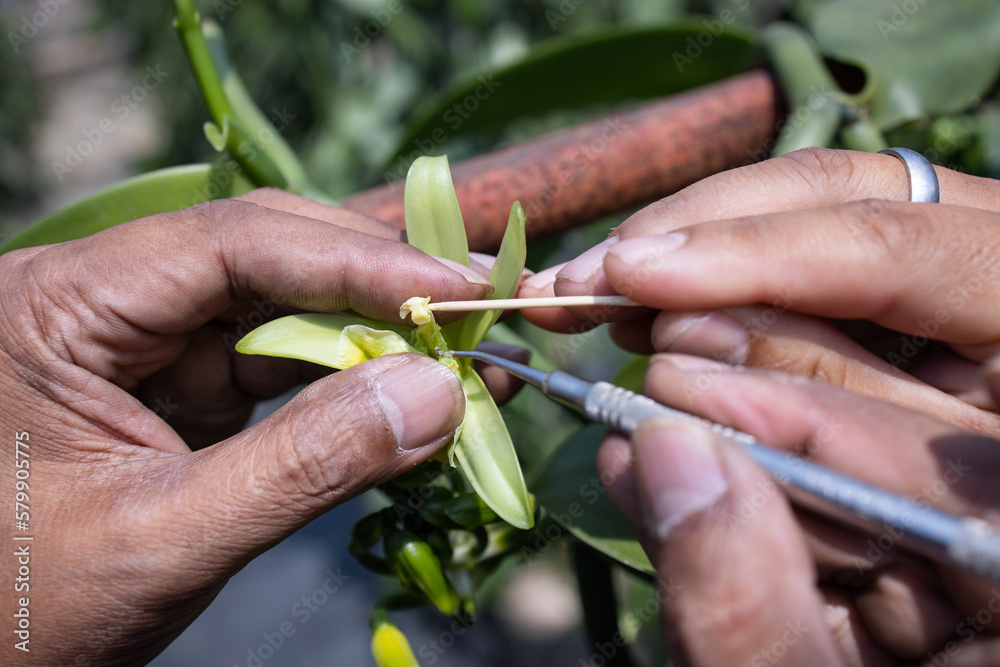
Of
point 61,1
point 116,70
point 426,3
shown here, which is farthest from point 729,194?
point 61,1

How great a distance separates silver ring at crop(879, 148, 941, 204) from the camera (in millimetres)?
555

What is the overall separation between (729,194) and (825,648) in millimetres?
345

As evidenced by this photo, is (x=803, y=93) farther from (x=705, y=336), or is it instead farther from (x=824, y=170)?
(x=705, y=336)

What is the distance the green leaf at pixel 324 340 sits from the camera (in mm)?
568

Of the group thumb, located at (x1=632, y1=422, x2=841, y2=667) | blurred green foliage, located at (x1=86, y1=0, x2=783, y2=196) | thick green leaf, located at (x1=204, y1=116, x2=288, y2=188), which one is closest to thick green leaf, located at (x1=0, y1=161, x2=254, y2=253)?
thick green leaf, located at (x1=204, y1=116, x2=288, y2=188)

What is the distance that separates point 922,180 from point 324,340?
53 centimetres

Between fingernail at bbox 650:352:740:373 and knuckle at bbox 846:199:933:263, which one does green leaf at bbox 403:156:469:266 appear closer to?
fingernail at bbox 650:352:740:373

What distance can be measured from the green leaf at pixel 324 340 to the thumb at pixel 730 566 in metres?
0.29

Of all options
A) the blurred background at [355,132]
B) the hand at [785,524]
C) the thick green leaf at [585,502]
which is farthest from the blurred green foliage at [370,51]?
the hand at [785,524]

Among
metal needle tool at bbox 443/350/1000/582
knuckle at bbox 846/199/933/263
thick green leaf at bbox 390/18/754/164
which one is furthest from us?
thick green leaf at bbox 390/18/754/164

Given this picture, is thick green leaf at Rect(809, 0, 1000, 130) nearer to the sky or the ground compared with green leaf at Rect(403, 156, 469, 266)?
nearer to the ground

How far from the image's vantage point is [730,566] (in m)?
0.39

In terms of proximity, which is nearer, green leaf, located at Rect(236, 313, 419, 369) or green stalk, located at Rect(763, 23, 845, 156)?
green leaf, located at Rect(236, 313, 419, 369)

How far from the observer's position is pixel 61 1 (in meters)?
5.50
